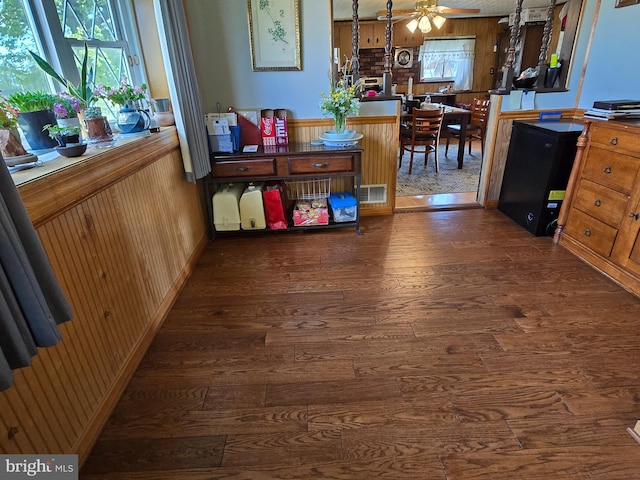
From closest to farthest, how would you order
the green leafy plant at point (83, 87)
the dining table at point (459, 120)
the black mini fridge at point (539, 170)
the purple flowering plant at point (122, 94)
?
1. the green leafy plant at point (83, 87)
2. the purple flowering plant at point (122, 94)
3. the black mini fridge at point (539, 170)
4. the dining table at point (459, 120)

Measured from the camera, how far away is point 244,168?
9.11 feet

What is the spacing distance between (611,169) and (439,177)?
236 centimetres

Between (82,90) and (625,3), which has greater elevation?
(625,3)

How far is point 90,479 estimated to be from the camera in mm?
1239

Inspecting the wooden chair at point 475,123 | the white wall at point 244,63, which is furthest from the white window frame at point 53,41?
the wooden chair at point 475,123

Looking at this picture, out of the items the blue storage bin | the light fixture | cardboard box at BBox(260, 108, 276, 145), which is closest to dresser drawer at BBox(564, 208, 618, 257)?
the blue storage bin

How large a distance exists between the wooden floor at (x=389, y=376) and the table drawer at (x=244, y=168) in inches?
28.6

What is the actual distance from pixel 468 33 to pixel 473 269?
7278 millimetres

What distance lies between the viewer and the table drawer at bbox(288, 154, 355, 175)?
2.78 metres

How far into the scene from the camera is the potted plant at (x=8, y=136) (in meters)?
1.27

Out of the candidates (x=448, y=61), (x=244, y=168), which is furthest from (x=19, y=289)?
(x=448, y=61)

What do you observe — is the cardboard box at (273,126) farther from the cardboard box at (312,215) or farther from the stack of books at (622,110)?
the stack of books at (622,110)

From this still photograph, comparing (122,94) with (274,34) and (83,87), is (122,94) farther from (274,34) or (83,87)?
(274,34)

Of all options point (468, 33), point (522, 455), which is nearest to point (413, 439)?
point (522, 455)
